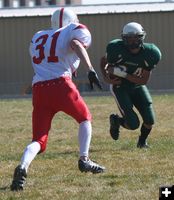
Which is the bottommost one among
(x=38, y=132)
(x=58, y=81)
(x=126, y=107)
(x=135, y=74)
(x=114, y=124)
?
(x=114, y=124)

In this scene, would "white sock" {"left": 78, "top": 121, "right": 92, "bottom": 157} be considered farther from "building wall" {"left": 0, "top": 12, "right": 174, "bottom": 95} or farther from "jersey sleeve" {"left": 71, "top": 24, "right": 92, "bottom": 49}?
"building wall" {"left": 0, "top": 12, "right": 174, "bottom": 95}

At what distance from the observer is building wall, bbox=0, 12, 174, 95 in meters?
30.4

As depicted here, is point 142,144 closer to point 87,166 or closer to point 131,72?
point 131,72

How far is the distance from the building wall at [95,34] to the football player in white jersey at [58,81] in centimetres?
2350

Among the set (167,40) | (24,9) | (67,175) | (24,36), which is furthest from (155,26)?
(67,175)

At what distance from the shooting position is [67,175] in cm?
701

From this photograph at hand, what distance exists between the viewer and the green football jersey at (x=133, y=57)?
8562 millimetres

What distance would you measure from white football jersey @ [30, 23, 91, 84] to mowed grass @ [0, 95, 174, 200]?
3.14 ft

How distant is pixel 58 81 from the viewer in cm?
660

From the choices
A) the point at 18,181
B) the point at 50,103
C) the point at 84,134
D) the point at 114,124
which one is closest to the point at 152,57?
the point at 114,124

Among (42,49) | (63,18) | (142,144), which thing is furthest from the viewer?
(142,144)

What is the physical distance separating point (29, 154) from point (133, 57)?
8.70 ft

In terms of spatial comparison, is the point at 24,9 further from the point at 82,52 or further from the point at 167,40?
the point at 82,52

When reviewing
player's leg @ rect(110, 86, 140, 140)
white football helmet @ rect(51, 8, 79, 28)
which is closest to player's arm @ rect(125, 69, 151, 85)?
player's leg @ rect(110, 86, 140, 140)
